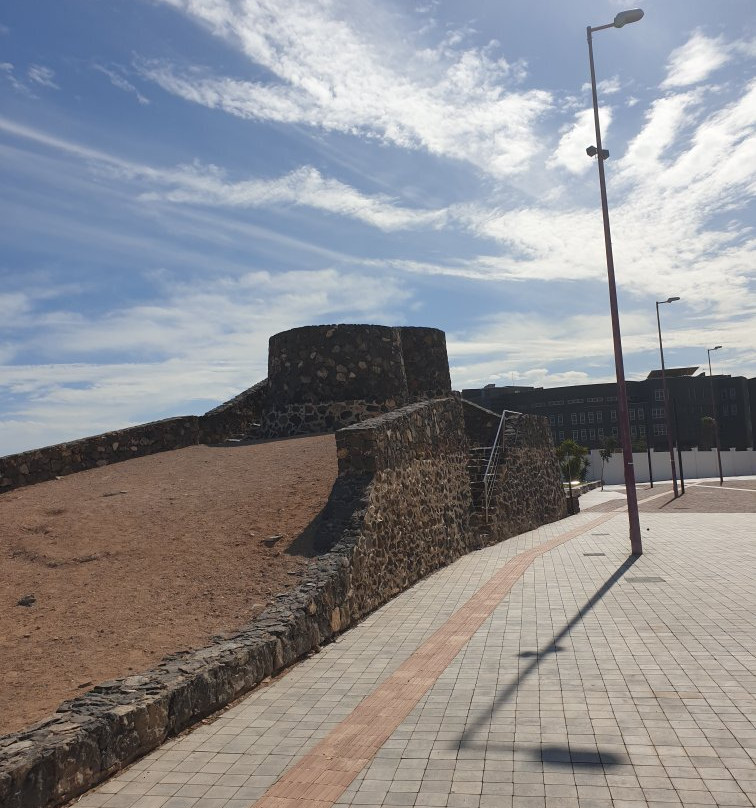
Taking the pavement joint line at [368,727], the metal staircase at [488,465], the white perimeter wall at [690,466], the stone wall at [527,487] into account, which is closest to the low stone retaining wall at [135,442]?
the metal staircase at [488,465]

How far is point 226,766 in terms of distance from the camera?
5.16 m

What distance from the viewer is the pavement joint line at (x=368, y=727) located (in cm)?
463

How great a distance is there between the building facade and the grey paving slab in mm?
74965

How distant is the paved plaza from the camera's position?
4.56 meters

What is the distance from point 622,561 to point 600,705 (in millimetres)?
8505

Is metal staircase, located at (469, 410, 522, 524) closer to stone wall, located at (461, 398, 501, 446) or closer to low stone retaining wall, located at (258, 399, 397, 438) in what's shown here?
stone wall, located at (461, 398, 501, 446)

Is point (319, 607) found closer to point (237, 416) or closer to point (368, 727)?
point (368, 727)

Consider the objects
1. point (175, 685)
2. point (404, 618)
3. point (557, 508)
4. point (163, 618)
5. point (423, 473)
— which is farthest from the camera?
point (557, 508)

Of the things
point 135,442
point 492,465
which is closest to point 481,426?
point 492,465

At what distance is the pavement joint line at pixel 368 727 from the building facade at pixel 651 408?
75738 millimetres

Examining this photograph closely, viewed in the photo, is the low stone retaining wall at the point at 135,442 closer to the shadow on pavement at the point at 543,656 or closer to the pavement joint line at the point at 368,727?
the pavement joint line at the point at 368,727

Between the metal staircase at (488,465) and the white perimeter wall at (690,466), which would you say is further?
the white perimeter wall at (690,466)

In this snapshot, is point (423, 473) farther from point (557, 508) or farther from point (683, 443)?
point (683, 443)

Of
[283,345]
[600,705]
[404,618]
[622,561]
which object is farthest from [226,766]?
[283,345]
